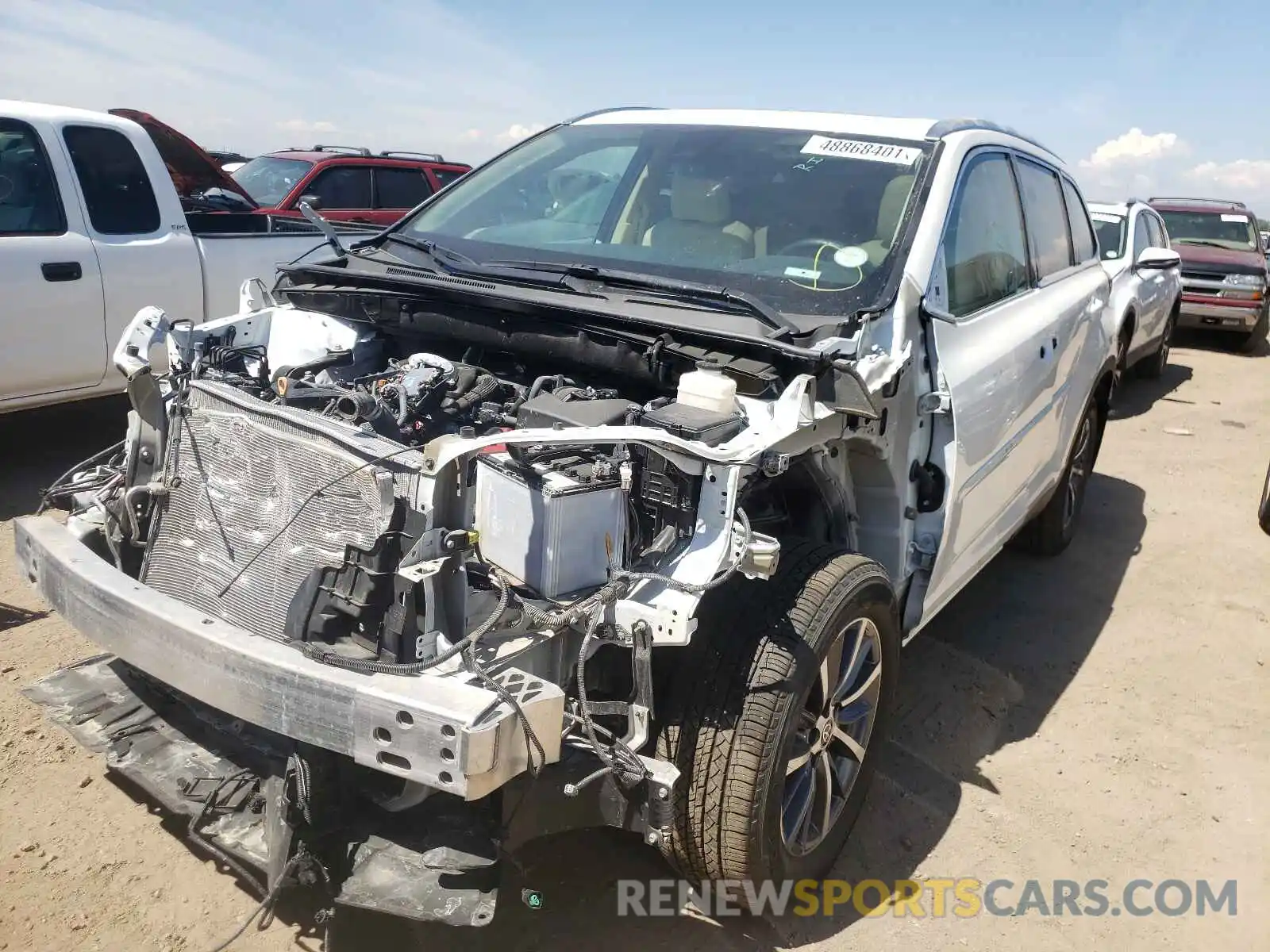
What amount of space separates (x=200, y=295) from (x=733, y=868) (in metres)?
4.81

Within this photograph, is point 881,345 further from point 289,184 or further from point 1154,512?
point 289,184

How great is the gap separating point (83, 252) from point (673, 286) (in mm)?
3764

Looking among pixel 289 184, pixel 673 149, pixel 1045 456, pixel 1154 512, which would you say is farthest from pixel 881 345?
pixel 289 184

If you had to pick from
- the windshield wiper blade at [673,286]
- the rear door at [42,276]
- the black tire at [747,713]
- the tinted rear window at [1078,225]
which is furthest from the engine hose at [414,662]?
the tinted rear window at [1078,225]

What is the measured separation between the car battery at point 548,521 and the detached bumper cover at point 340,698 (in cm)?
26

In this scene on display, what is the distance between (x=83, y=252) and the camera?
204 inches

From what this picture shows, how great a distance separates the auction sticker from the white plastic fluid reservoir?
132 cm

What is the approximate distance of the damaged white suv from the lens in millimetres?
2152

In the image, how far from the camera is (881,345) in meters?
2.82

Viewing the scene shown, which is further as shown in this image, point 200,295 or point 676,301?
point 200,295

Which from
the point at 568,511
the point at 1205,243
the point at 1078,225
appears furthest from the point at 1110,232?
the point at 568,511

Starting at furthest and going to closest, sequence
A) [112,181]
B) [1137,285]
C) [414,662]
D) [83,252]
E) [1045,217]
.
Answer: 1. [1137,285]
2. [112,181]
3. [83,252]
4. [1045,217]
5. [414,662]

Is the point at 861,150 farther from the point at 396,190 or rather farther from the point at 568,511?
the point at 396,190

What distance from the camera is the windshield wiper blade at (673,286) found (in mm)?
2758
